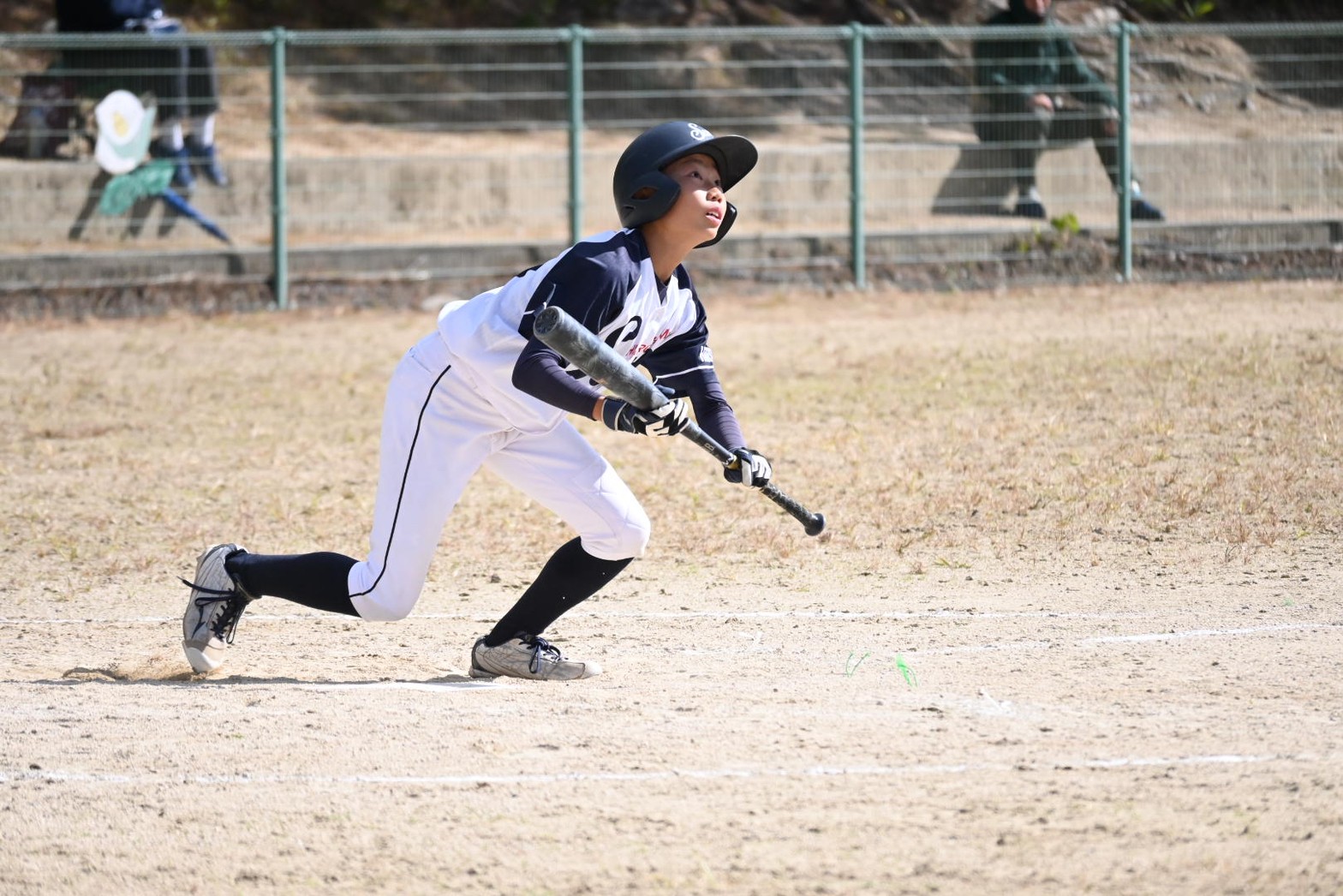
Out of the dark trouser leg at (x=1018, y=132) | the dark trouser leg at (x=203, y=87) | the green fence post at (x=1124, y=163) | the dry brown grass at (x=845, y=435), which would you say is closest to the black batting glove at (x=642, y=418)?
the dry brown grass at (x=845, y=435)

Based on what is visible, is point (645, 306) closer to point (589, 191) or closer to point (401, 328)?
point (401, 328)

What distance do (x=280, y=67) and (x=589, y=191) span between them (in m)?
A: 3.01

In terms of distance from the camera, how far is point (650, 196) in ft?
15.9

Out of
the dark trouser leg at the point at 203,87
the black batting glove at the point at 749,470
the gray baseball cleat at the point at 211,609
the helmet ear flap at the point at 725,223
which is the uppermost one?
the dark trouser leg at the point at 203,87

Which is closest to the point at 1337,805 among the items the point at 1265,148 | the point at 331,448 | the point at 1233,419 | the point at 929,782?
the point at 929,782

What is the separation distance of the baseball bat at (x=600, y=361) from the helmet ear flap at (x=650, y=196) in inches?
16.0

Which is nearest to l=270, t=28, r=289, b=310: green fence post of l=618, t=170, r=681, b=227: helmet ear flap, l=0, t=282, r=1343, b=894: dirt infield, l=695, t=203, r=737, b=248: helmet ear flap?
l=0, t=282, r=1343, b=894: dirt infield

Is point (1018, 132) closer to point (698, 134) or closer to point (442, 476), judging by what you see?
point (698, 134)

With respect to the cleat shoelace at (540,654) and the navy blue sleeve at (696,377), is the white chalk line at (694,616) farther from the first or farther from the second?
the navy blue sleeve at (696,377)

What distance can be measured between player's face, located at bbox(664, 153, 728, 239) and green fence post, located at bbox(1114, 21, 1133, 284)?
10315mm

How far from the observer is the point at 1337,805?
3.86m

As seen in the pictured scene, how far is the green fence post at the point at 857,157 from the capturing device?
1413 cm

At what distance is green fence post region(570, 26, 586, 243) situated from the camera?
13.9 meters

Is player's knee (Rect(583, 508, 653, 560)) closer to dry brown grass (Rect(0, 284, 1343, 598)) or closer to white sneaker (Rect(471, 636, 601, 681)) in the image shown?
white sneaker (Rect(471, 636, 601, 681))
